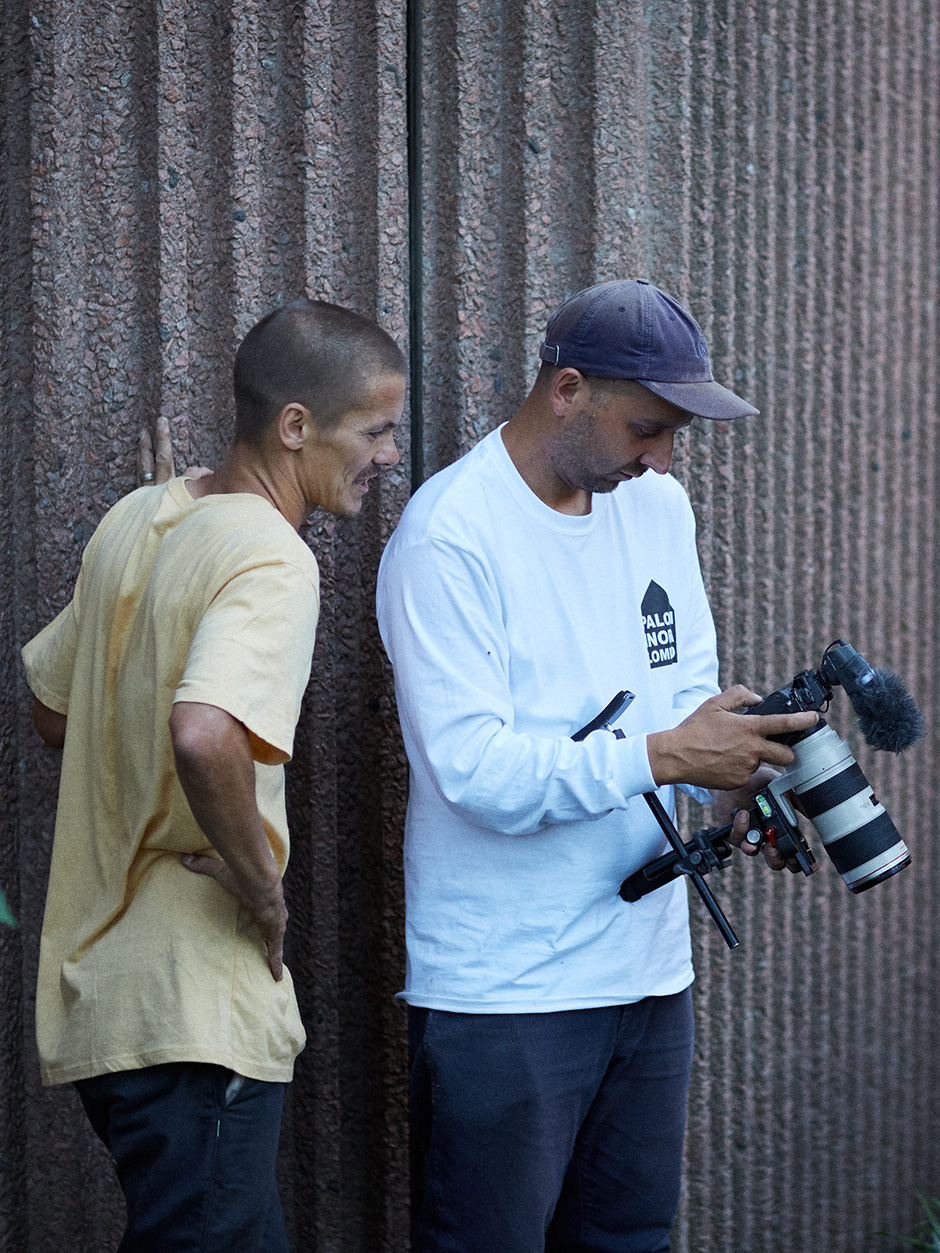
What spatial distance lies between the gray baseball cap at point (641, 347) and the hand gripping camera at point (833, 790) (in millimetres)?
465

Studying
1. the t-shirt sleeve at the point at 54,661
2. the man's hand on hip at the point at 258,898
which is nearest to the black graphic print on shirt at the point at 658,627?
the man's hand on hip at the point at 258,898

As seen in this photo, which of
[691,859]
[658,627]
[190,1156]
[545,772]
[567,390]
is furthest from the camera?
[658,627]

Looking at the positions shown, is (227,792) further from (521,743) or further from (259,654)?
(521,743)

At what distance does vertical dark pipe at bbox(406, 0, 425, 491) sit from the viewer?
104 inches

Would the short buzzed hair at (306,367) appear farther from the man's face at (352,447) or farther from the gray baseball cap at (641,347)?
the gray baseball cap at (641,347)

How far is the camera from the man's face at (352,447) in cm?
205

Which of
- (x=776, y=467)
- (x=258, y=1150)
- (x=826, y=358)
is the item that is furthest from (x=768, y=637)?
(x=258, y=1150)

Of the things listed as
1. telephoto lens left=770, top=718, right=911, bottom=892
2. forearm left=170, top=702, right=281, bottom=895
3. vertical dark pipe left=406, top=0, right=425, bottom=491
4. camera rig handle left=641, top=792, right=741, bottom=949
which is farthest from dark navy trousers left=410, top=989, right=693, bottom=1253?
vertical dark pipe left=406, top=0, right=425, bottom=491

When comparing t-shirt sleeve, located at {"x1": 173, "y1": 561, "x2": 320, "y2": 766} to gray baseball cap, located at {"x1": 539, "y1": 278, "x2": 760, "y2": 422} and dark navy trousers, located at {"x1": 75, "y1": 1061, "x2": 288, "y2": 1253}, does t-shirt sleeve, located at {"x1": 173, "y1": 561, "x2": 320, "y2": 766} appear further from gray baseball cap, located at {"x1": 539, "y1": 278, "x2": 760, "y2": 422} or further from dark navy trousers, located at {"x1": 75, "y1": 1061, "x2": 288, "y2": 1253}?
gray baseball cap, located at {"x1": 539, "y1": 278, "x2": 760, "y2": 422}

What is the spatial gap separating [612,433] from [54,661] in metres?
0.97

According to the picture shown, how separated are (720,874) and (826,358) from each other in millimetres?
1251

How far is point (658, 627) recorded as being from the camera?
91.8 inches

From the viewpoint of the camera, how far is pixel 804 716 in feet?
6.61

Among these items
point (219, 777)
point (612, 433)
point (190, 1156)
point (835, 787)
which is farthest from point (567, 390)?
point (190, 1156)
